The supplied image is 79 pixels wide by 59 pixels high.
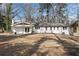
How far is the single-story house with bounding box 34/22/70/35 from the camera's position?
18.3 feet

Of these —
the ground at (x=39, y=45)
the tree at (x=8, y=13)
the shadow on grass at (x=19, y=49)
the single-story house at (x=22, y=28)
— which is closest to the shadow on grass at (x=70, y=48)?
the ground at (x=39, y=45)

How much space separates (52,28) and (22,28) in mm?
459

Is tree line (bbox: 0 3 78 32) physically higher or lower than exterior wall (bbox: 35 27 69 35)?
higher

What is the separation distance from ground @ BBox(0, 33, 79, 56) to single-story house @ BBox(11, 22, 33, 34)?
0.06m

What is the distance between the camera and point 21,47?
18.3ft

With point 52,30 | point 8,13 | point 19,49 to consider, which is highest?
point 8,13

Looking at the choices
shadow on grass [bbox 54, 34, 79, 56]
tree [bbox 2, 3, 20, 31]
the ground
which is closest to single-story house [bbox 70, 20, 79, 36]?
the ground

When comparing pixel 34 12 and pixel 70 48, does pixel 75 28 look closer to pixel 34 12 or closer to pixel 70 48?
pixel 70 48

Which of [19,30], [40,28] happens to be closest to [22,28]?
[19,30]

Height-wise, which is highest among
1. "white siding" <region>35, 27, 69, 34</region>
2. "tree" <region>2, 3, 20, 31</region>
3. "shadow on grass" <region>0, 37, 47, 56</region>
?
"tree" <region>2, 3, 20, 31</region>

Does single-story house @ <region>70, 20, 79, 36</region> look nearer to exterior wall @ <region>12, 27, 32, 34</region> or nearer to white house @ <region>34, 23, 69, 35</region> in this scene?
white house @ <region>34, 23, 69, 35</region>

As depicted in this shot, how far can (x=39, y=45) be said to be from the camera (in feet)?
18.3

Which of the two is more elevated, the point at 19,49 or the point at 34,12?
the point at 34,12

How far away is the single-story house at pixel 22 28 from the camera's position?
559 centimetres
